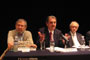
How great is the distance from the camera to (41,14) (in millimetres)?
5113

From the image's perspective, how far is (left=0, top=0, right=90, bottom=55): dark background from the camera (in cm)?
501

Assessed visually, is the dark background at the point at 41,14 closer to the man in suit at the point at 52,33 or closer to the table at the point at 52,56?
the man in suit at the point at 52,33

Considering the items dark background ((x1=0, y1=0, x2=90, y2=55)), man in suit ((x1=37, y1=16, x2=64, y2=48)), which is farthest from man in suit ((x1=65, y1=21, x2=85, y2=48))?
dark background ((x1=0, y1=0, x2=90, y2=55))

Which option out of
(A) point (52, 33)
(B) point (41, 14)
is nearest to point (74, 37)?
(A) point (52, 33)

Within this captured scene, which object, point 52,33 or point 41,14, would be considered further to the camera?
point 41,14

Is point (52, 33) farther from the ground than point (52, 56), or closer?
farther from the ground

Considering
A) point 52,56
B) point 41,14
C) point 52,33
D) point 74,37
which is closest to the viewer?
point 52,56

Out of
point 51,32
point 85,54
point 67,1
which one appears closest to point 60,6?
point 67,1

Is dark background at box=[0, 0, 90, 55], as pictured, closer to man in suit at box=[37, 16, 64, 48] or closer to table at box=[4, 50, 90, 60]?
man in suit at box=[37, 16, 64, 48]

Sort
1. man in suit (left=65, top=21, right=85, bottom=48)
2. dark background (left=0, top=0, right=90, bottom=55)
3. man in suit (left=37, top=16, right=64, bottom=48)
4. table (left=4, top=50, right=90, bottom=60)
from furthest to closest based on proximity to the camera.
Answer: dark background (left=0, top=0, right=90, bottom=55)
man in suit (left=65, top=21, right=85, bottom=48)
man in suit (left=37, top=16, right=64, bottom=48)
table (left=4, top=50, right=90, bottom=60)

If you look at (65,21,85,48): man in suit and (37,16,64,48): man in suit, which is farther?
(65,21,85,48): man in suit

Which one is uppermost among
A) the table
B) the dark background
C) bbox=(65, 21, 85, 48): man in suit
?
the dark background

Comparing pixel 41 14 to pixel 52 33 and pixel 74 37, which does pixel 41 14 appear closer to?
pixel 74 37

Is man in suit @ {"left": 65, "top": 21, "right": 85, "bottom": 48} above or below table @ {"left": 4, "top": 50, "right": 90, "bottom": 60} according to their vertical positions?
above
